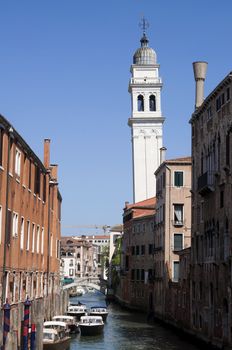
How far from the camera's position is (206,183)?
35.3 meters

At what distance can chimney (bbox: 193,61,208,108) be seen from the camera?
130 feet

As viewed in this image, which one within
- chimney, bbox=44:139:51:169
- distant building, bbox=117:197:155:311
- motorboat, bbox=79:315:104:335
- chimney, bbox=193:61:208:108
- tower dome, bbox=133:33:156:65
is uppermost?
tower dome, bbox=133:33:156:65

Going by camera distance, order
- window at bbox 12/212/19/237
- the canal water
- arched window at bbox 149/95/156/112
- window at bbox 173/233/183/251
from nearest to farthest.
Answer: window at bbox 12/212/19/237
the canal water
window at bbox 173/233/183/251
arched window at bbox 149/95/156/112

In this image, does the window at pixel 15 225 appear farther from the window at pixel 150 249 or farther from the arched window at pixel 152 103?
the arched window at pixel 152 103

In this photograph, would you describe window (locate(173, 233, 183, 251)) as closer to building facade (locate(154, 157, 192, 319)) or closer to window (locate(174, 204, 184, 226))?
building facade (locate(154, 157, 192, 319))

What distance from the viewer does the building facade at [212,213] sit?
31.3 meters

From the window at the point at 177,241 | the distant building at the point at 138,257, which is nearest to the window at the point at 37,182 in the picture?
the window at the point at 177,241

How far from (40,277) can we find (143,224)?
32.5 metres

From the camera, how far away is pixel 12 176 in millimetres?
27281

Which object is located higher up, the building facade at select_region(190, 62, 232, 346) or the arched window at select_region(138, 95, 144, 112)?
the arched window at select_region(138, 95, 144, 112)

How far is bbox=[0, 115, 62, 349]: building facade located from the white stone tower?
162ft

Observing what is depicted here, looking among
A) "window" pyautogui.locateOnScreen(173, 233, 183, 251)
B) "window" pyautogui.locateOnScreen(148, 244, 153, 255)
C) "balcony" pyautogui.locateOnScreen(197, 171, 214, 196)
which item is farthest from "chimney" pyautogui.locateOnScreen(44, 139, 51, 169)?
"window" pyautogui.locateOnScreen(148, 244, 153, 255)

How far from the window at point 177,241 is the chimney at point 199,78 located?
16.5 m

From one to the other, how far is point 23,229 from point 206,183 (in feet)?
33.7
